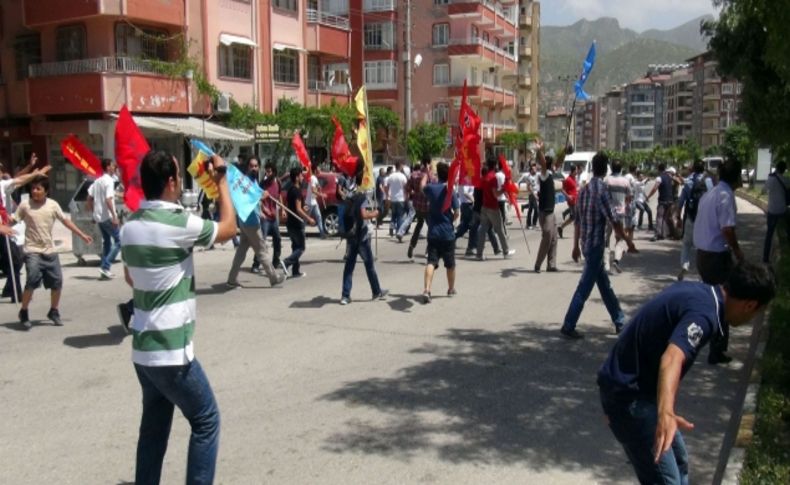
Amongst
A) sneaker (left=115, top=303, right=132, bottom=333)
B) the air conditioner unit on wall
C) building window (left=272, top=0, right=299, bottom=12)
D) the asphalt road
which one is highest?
building window (left=272, top=0, right=299, bottom=12)

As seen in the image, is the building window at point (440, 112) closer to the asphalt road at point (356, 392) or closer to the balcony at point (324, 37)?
the balcony at point (324, 37)

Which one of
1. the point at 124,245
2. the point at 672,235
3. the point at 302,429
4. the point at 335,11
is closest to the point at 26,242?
the point at 302,429

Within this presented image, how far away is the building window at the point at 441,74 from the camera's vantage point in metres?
56.7

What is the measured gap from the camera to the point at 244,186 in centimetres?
1033

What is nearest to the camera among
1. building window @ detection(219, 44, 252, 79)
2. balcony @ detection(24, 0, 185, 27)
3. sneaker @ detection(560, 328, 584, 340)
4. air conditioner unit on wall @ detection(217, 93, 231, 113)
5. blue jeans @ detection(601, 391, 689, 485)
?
blue jeans @ detection(601, 391, 689, 485)

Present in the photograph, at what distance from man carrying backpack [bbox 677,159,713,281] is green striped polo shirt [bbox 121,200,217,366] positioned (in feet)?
27.6

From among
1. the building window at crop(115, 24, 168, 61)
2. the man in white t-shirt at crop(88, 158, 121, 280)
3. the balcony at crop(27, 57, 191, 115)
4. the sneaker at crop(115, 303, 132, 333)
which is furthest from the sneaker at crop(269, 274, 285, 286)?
the building window at crop(115, 24, 168, 61)

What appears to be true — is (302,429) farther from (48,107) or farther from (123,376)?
(48,107)

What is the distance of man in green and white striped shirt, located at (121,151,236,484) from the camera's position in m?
3.83

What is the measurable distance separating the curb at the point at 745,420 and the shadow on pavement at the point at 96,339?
600 cm

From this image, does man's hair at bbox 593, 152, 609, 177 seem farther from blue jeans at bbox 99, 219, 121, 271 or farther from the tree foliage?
blue jeans at bbox 99, 219, 121, 271

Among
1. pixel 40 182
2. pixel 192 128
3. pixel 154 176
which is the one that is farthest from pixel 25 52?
pixel 154 176

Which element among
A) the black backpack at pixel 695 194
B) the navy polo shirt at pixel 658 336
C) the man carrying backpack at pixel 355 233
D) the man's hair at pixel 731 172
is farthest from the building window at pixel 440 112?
the navy polo shirt at pixel 658 336

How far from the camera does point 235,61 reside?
3070 centimetres
